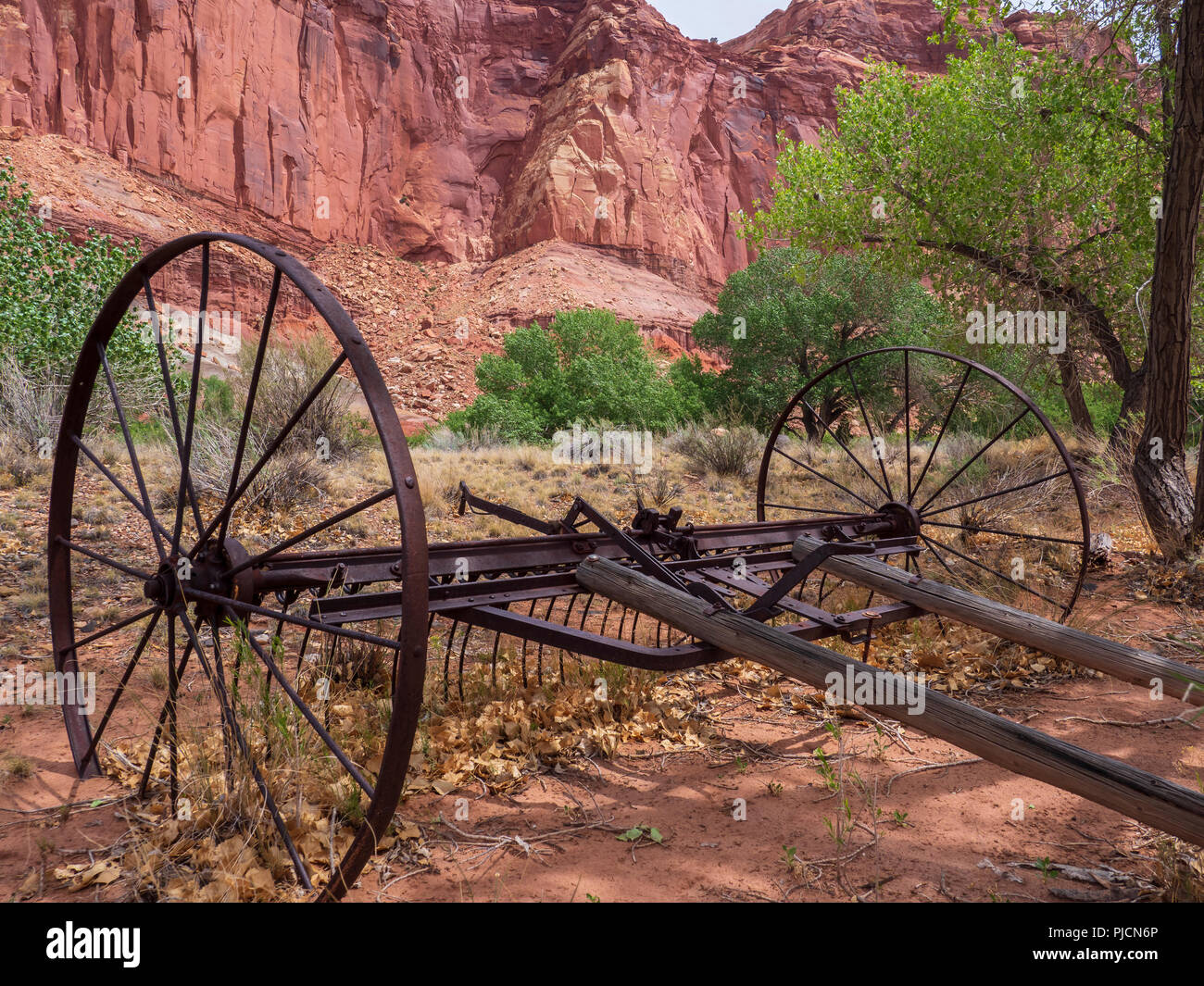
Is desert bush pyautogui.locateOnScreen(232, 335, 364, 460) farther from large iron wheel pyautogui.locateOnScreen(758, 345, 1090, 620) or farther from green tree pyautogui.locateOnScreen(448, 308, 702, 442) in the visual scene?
green tree pyautogui.locateOnScreen(448, 308, 702, 442)

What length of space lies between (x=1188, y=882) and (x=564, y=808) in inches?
78.4

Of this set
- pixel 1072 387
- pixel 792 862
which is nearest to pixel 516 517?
pixel 792 862

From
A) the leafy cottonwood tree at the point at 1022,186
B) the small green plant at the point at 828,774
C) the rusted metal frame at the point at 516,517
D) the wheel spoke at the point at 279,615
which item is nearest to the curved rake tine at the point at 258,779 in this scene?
the wheel spoke at the point at 279,615

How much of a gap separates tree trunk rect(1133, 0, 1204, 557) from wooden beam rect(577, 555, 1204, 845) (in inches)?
214

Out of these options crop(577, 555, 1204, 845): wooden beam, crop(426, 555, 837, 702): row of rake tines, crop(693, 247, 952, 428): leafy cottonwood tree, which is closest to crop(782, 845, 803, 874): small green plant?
crop(577, 555, 1204, 845): wooden beam

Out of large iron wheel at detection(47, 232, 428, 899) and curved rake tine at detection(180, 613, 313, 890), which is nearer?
large iron wheel at detection(47, 232, 428, 899)

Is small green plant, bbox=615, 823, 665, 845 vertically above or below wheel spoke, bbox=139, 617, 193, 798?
below

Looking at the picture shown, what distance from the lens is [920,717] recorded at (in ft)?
6.71

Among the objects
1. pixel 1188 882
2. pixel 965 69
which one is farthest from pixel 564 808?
pixel 965 69

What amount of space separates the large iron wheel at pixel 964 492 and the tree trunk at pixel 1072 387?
582mm

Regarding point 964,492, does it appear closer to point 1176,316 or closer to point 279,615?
point 1176,316

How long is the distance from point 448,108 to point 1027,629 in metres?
47.6

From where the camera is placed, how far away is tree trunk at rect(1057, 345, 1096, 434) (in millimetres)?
9703
